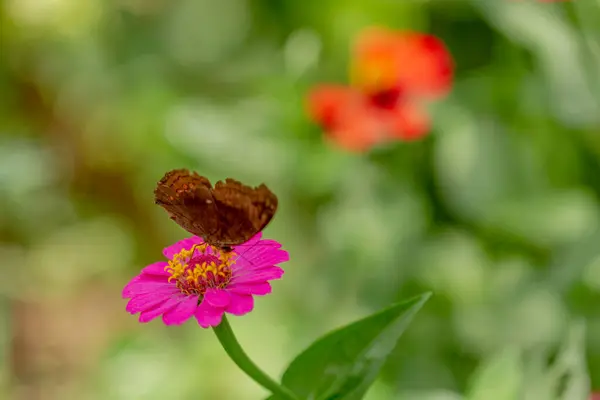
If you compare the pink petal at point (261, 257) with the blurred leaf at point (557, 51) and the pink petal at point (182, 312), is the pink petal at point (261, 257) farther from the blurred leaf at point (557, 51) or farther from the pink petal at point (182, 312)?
the blurred leaf at point (557, 51)

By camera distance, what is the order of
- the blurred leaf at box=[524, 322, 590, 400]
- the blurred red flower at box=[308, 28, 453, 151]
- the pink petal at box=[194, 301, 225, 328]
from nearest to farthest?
the pink petal at box=[194, 301, 225, 328]
the blurred leaf at box=[524, 322, 590, 400]
the blurred red flower at box=[308, 28, 453, 151]

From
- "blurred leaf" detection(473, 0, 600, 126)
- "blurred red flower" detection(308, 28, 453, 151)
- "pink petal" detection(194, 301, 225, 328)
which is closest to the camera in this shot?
"pink petal" detection(194, 301, 225, 328)

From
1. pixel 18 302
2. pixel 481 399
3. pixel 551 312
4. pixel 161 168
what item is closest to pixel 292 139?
pixel 161 168

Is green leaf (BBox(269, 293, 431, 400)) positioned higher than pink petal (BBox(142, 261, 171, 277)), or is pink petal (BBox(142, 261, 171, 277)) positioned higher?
pink petal (BBox(142, 261, 171, 277))

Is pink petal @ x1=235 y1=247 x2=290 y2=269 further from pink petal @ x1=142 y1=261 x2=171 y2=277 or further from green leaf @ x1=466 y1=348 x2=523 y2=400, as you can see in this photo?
green leaf @ x1=466 y1=348 x2=523 y2=400

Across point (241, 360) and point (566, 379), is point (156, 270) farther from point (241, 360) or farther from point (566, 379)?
point (566, 379)

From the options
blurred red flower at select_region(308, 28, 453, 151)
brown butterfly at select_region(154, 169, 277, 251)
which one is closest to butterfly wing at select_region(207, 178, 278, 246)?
brown butterfly at select_region(154, 169, 277, 251)
